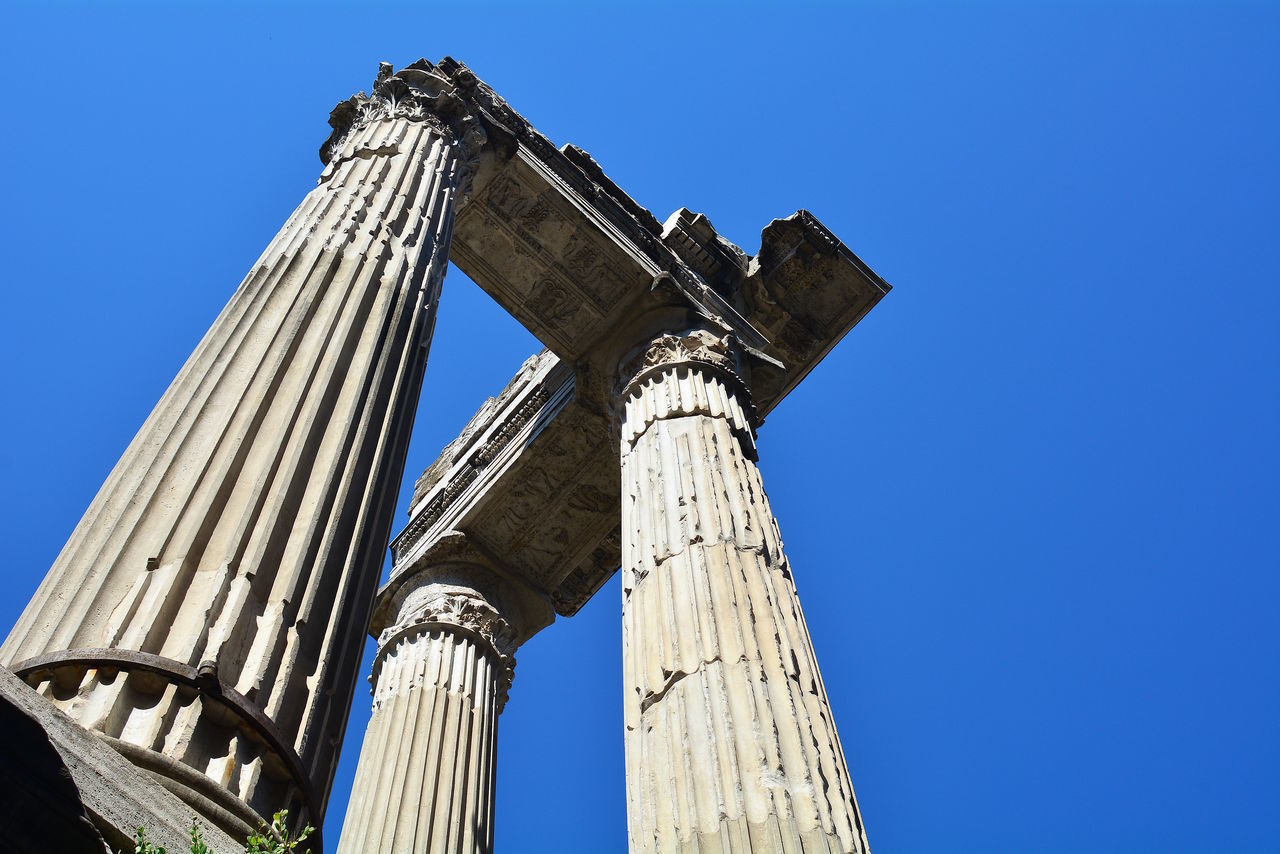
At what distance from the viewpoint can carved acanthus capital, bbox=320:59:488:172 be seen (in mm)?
12859

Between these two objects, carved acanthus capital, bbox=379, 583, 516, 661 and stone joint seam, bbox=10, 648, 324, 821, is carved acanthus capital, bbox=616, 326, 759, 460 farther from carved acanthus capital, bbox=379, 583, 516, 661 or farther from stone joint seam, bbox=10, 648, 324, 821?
stone joint seam, bbox=10, 648, 324, 821

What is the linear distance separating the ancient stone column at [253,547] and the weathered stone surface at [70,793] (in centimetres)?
25

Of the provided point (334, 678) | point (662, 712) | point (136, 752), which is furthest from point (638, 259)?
point (136, 752)

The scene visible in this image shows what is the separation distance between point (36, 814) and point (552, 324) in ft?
44.1

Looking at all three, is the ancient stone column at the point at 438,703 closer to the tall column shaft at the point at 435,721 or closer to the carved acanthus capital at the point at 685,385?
the tall column shaft at the point at 435,721

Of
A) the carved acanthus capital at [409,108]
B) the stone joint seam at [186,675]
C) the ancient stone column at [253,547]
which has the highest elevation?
the carved acanthus capital at [409,108]

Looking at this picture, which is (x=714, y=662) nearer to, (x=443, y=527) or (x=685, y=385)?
(x=685, y=385)

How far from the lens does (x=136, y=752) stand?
4168 millimetres

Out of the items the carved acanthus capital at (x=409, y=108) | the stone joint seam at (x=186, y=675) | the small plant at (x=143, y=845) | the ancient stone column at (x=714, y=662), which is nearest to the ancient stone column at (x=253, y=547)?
the stone joint seam at (x=186, y=675)

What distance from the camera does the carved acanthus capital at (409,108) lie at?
12859mm

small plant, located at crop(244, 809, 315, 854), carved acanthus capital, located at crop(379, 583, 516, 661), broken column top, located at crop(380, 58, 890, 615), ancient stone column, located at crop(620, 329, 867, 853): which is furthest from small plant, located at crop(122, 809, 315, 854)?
carved acanthus capital, located at crop(379, 583, 516, 661)

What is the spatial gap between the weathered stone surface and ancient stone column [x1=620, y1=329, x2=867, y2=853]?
3.94 m

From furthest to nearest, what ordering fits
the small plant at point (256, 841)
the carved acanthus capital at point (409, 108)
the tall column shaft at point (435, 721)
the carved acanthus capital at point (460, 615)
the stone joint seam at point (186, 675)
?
the carved acanthus capital at point (460, 615)
the carved acanthus capital at point (409, 108)
the tall column shaft at point (435, 721)
the stone joint seam at point (186, 675)
the small plant at point (256, 841)

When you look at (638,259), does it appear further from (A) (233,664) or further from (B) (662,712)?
(A) (233,664)
